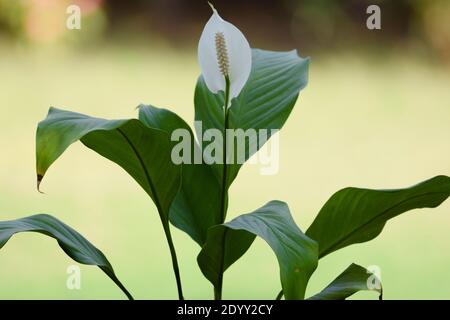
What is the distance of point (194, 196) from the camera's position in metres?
1.05

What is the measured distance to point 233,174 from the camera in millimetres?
1009

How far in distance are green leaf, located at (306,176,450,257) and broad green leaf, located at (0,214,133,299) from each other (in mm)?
273

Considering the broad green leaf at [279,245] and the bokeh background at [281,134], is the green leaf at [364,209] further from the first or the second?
the bokeh background at [281,134]

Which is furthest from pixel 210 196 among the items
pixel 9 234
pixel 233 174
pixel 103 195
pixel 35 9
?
pixel 35 9

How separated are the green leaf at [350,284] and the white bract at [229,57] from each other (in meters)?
0.25

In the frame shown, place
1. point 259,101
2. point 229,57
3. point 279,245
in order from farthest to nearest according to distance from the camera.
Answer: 1. point 259,101
2. point 229,57
3. point 279,245

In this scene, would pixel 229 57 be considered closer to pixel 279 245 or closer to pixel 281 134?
pixel 279 245

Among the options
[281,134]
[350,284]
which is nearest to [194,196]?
[350,284]

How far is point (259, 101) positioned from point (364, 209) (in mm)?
209

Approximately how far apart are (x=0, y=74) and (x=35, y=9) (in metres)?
0.22

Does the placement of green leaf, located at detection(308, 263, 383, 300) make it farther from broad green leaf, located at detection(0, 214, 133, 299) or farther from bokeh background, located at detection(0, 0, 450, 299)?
bokeh background, located at detection(0, 0, 450, 299)

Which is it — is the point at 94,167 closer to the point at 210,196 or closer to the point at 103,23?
the point at 103,23

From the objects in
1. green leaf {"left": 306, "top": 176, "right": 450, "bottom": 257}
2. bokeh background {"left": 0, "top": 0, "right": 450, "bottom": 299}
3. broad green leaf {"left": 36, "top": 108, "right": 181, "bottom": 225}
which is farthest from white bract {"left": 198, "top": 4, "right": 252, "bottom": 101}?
bokeh background {"left": 0, "top": 0, "right": 450, "bottom": 299}

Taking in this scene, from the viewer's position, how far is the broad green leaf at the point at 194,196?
1.04 meters
